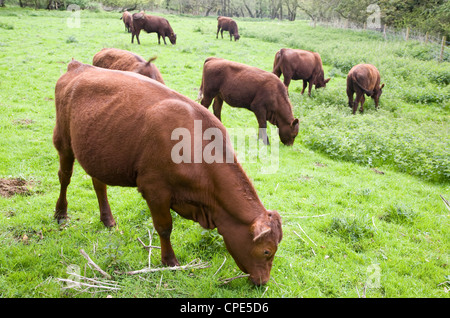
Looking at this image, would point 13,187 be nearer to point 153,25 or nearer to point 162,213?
point 162,213

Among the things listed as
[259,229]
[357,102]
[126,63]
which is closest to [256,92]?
[126,63]

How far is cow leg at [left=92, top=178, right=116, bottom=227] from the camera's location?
4699 millimetres

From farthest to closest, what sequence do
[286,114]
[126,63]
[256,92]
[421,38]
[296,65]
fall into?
1. [421,38]
2. [296,65]
3. [256,92]
4. [286,114]
5. [126,63]

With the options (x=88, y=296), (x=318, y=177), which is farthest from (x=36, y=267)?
(x=318, y=177)

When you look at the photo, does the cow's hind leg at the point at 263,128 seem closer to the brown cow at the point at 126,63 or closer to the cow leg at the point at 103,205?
the brown cow at the point at 126,63

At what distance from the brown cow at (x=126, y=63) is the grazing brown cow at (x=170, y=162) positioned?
358cm

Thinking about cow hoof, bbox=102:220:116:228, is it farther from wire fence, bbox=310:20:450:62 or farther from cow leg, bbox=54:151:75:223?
wire fence, bbox=310:20:450:62

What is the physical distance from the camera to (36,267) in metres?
3.86

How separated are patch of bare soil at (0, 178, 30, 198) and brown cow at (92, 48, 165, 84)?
3282mm

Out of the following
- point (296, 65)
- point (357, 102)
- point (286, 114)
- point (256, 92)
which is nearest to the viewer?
point (286, 114)

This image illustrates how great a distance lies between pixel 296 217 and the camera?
5320mm

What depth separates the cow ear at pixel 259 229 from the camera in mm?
3076

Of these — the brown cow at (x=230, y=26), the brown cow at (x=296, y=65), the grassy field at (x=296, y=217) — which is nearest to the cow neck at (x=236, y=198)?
the grassy field at (x=296, y=217)

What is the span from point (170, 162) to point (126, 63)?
208 inches
